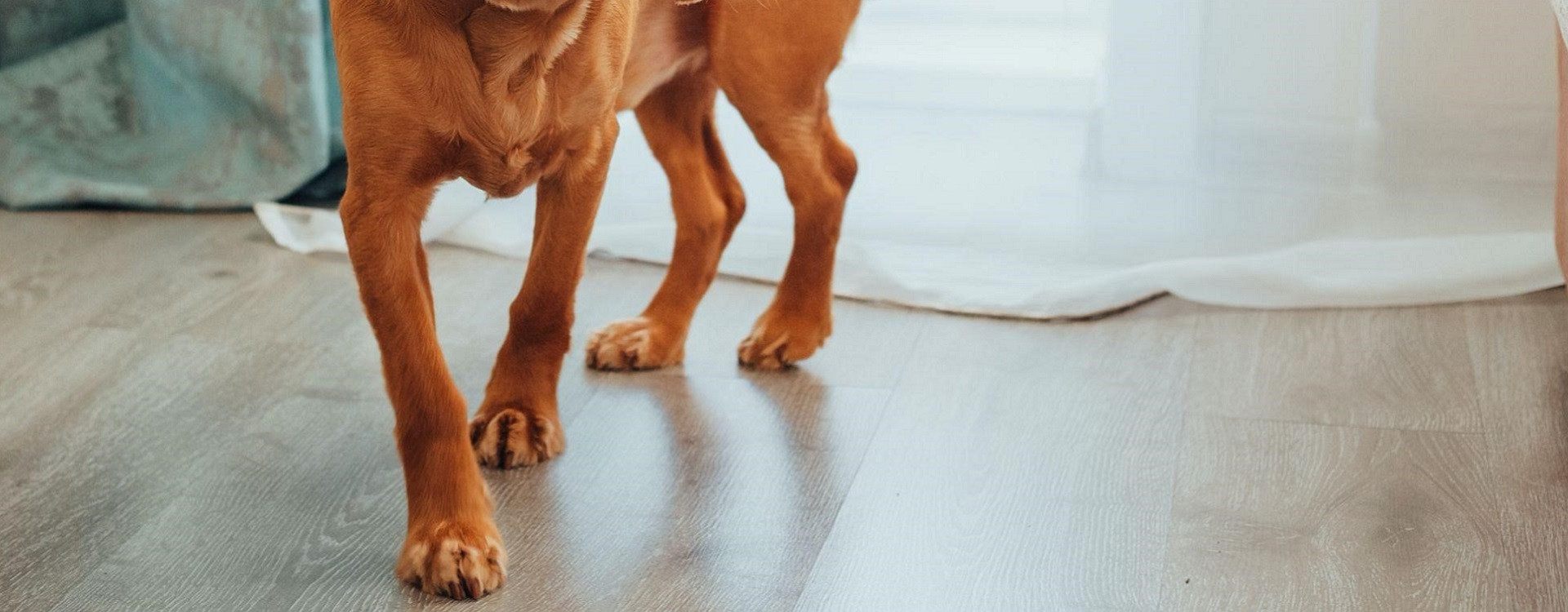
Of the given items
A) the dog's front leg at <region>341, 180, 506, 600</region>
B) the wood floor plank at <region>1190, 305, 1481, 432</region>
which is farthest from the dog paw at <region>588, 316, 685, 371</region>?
the wood floor plank at <region>1190, 305, 1481, 432</region>

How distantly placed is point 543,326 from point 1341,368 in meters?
1.05

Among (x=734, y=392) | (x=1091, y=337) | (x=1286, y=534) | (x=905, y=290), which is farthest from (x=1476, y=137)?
(x=734, y=392)

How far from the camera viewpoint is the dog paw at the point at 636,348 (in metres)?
2.13

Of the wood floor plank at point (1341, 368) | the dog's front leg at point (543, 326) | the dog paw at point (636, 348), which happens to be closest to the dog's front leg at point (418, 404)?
the dog's front leg at point (543, 326)

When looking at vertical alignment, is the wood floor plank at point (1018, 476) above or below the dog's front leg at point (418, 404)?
below

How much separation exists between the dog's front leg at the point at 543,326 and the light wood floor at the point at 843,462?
0.13 feet

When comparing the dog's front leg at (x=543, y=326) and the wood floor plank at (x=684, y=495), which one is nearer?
the wood floor plank at (x=684, y=495)

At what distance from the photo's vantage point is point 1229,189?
8.34 ft

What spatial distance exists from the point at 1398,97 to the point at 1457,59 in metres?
0.10

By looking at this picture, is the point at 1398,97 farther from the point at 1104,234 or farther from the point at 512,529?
the point at 512,529

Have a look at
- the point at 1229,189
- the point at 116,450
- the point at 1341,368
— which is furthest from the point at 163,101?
the point at 1341,368

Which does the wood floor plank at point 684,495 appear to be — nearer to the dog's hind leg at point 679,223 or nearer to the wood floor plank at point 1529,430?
the dog's hind leg at point 679,223

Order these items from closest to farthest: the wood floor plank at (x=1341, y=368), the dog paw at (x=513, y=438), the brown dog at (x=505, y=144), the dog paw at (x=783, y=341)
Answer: the brown dog at (x=505, y=144), the dog paw at (x=513, y=438), the wood floor plank at (x=1341, y=368), the dog paw at (x=783, y=341)

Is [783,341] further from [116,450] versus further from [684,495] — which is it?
[116,450]
